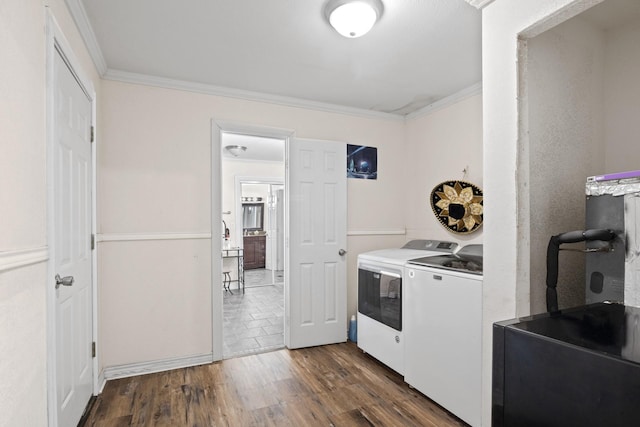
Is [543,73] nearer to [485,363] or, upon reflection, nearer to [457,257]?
[485,363]

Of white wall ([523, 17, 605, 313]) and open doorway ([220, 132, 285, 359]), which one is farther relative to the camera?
open doorway ([220, 132, 285, 359])

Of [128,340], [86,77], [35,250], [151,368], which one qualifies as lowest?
[151,368]

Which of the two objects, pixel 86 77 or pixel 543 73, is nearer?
pixel 543 73

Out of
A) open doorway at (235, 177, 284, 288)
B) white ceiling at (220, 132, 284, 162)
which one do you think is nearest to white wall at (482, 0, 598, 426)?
white ceiling at (220, 132, 284, 162)

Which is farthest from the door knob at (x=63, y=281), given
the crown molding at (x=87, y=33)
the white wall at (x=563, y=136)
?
the white wall at (x=563, y=136)

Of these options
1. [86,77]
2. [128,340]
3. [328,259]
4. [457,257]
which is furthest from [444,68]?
[128,340]

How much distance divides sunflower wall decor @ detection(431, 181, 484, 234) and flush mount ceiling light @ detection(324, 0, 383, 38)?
1.68 m

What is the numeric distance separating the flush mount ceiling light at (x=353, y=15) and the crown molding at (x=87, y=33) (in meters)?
1.32

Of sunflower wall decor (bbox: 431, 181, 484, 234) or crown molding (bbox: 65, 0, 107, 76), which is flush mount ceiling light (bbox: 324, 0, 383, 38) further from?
sunflower wall decor (bbox: 431, 181, 484, 234)

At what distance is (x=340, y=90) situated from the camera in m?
2.97

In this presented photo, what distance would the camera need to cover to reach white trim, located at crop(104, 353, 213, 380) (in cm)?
255

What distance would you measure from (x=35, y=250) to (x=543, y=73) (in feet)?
7.24

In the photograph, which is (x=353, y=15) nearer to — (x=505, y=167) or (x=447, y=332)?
(x=505, y=167)

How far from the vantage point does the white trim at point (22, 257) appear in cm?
102
